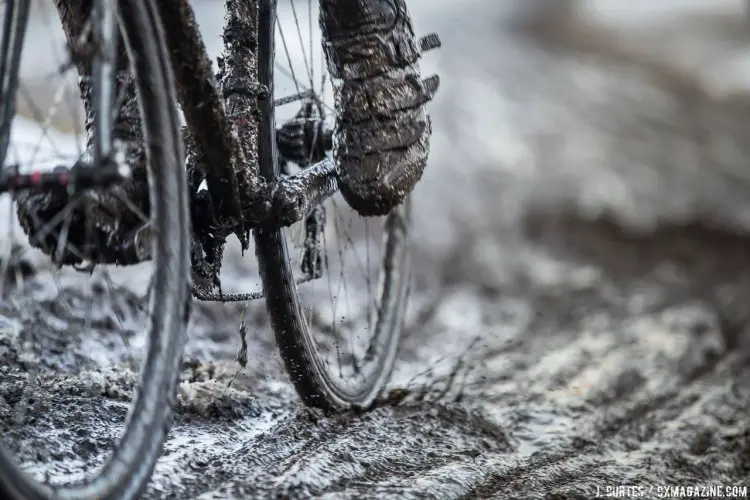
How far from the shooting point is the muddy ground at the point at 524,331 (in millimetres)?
2102

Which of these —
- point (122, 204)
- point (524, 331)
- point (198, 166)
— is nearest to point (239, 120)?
point (198, 166)

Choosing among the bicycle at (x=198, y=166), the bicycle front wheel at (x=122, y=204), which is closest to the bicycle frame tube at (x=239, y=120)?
the bicycle at (x=198, y=166)

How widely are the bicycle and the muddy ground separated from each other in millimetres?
284

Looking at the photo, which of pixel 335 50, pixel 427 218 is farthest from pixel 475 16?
pixel 335 50

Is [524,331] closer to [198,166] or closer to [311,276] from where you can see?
[311,276]

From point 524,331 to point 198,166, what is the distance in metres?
2.40

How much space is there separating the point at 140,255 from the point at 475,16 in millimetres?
6754

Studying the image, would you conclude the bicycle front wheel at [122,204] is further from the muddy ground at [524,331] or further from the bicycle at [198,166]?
the muddy ground at [524,331]

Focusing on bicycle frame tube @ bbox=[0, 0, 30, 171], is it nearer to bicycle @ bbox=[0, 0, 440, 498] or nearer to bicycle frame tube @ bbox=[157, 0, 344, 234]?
bicycle @ bbox=[0, 0, 440, 498]

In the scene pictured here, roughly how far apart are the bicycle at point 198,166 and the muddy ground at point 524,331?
0.28 m

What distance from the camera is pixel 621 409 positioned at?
3006 mm

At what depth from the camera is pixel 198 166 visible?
1921 mm

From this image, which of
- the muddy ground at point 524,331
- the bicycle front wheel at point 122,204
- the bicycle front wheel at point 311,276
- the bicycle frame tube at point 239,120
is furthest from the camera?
the bicycle front wheel at point 311,276

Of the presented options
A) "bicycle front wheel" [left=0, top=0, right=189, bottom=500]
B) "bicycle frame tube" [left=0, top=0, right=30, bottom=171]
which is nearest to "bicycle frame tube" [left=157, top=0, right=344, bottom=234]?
"bicycle front wheel" [left=0, top=0, right=189, bottom=500]
